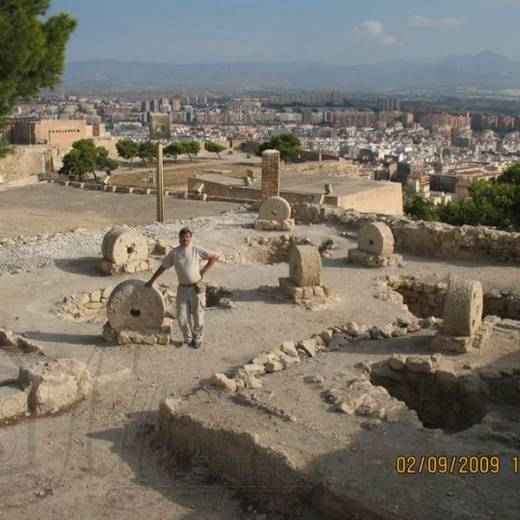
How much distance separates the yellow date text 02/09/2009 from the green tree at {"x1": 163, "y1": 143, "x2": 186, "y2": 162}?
5632cm

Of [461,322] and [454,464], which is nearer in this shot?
[454,464]

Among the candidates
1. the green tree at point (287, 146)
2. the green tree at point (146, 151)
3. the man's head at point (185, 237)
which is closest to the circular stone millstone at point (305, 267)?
the man's head at point (185, 237)

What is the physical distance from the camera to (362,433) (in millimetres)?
7254

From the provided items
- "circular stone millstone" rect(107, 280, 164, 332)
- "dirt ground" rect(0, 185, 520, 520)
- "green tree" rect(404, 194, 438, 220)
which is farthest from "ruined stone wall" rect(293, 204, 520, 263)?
"green tree" rect(404, 194, 438, 220)

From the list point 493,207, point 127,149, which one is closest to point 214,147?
point 127,149

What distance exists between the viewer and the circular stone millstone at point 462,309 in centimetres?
995

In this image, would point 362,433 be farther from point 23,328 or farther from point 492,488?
point 23,328

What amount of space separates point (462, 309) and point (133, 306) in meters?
4.84

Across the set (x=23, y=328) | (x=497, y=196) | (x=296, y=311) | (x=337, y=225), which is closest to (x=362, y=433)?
(x=296, y=311)

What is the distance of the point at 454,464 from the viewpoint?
6.61 meters

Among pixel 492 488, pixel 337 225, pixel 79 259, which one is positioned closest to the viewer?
pixel 492 488

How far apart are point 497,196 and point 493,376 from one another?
16661 mm

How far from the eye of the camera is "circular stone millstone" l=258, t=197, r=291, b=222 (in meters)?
18.8

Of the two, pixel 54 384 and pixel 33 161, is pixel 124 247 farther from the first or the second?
pixel 33 161
